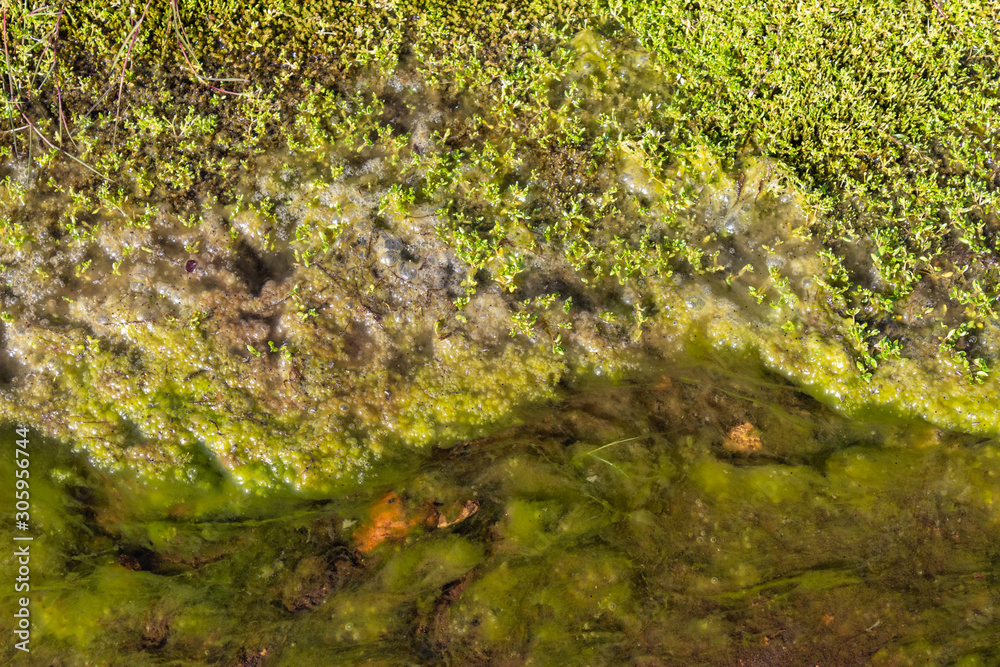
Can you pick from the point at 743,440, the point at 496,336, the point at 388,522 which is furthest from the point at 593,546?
the point at 496,336

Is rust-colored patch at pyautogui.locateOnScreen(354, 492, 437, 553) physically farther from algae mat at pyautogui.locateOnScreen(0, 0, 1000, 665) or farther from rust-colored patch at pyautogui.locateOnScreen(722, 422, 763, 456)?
rust-colored patch at pyautogui.locateOnScreen(722, 422, 763, 456)

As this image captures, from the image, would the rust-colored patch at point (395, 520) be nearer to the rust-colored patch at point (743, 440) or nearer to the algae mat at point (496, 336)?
the algae mat at point (496, 336)

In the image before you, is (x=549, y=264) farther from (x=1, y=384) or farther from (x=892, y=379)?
(x=1, y=384)

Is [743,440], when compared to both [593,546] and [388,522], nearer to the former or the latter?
[593,546]

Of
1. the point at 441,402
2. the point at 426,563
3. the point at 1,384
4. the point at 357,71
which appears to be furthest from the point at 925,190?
the point at 1,384

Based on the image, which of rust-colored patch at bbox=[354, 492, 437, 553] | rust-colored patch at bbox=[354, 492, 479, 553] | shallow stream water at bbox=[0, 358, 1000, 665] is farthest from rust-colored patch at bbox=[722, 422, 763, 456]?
rust-colored patch at bbox=[354, 492, 437, 553]

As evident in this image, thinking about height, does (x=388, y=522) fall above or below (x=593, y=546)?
below

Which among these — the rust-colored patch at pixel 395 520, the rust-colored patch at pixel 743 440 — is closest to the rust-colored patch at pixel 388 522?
the rust-colored patch at pixel 395 520
